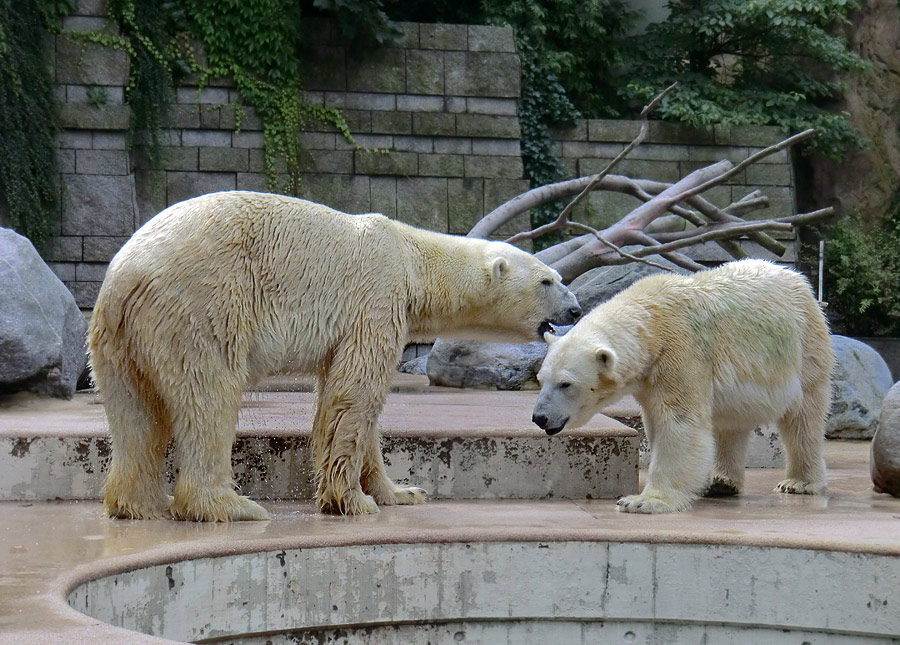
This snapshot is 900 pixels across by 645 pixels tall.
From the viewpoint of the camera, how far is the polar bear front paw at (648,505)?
14.5 feet

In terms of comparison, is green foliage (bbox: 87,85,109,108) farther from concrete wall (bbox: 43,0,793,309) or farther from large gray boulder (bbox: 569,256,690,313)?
large gray boulder (bbox: 569,256,690,313)

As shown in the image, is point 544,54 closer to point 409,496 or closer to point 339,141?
point 339,141

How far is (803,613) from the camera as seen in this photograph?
3695 millimetres

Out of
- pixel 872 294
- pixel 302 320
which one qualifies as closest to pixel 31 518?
pixel 302 320

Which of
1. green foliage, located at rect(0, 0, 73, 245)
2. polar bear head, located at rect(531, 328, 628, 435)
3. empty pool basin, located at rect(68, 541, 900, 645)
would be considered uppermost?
green foliage, located at rect(0, 0, 73, 245)

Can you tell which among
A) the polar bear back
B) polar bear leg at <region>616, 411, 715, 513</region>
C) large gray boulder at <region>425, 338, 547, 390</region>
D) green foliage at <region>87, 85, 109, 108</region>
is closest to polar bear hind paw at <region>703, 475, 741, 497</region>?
polar bear leg at <region>616, 411, 715, 513</region>

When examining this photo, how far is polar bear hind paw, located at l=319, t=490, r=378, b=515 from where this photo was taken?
4.29 meters

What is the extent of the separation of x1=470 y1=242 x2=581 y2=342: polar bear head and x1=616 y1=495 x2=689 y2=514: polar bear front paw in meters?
0.81

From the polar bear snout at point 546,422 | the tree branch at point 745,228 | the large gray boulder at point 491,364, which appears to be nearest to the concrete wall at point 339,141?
the large gray boulder at point 491,364

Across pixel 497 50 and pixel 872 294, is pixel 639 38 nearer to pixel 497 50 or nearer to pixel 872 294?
pixel 497 50

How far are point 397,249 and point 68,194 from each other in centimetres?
820

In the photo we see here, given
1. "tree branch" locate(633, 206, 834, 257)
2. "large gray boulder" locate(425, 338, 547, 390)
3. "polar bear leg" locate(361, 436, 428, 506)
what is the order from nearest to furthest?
"polar bear leg" locate(361, 436, 428, 506) → "tree branch" locate(633, 206, 834, 257) → "large gray boulder" locate(425, 338, 547, 390)

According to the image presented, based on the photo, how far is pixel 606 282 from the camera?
29.3 feet

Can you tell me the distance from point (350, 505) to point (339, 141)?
882 cm
